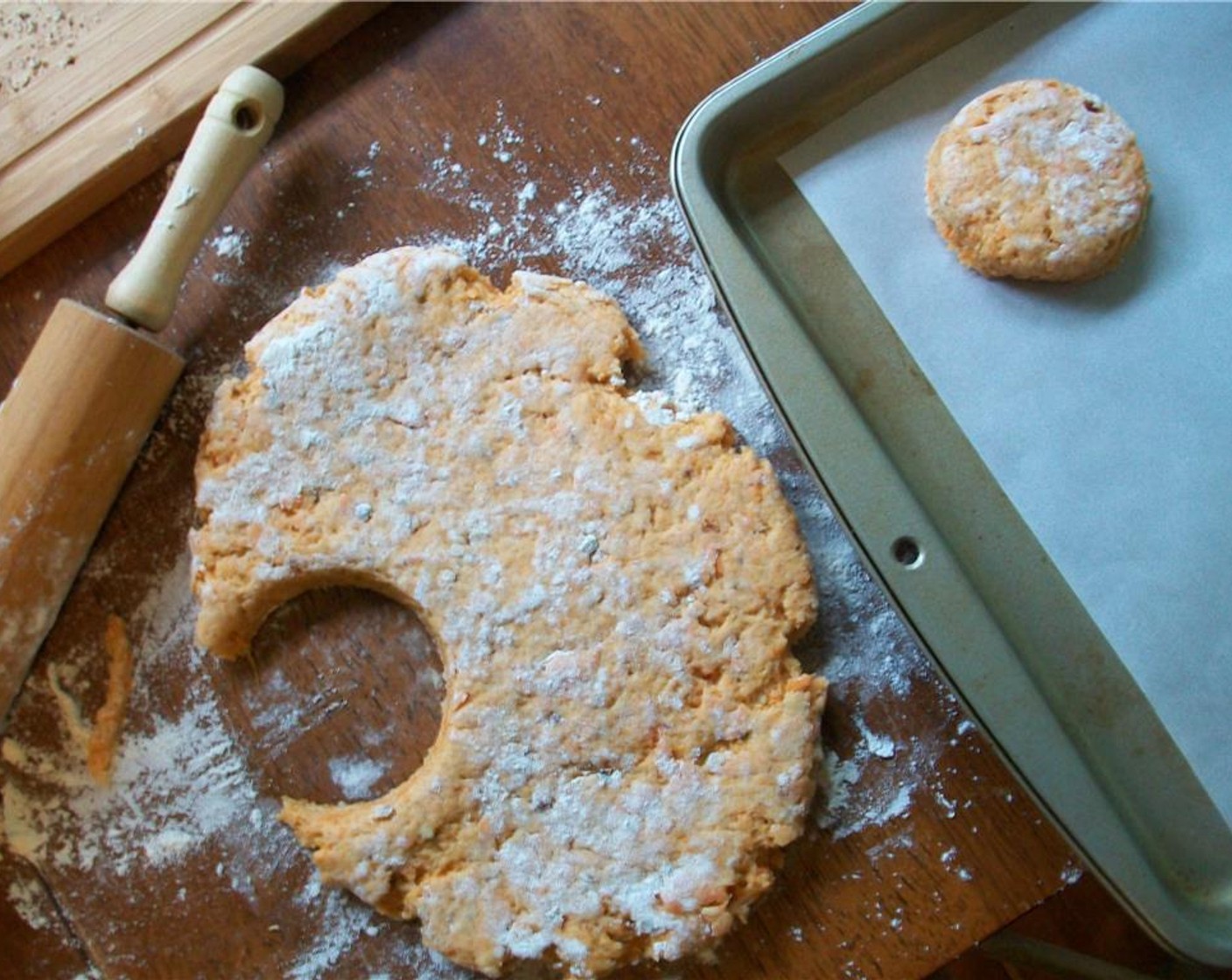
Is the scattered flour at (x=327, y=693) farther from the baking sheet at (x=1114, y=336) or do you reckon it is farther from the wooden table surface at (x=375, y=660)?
the baking sheet at (x=1114, y=336)

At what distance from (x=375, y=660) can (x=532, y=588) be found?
20 centimetres

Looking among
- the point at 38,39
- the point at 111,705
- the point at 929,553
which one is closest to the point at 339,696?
the point at 111,705

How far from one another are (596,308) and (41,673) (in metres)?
0.68

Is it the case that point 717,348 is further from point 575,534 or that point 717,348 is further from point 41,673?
point 41,673

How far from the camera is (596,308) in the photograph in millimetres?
1068

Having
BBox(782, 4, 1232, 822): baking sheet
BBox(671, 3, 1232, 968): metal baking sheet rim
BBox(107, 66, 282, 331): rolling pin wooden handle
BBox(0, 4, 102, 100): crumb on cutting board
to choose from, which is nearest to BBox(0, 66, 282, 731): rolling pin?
BBox(107, 66, 282, 331): rolling pin wooden handle

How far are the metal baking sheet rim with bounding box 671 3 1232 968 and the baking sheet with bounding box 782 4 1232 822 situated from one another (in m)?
0.03

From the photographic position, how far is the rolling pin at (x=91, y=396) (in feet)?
3.40

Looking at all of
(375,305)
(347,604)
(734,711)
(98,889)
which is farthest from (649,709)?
(98,889)

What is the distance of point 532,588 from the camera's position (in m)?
1.03

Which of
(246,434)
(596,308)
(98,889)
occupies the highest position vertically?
(246,434)

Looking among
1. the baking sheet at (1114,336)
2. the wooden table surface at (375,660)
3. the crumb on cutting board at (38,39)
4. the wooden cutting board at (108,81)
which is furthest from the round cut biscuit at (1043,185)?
the crumb on cutting board at (38,39)

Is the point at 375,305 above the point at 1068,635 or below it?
above

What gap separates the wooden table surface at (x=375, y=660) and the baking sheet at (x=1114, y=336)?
156mm
